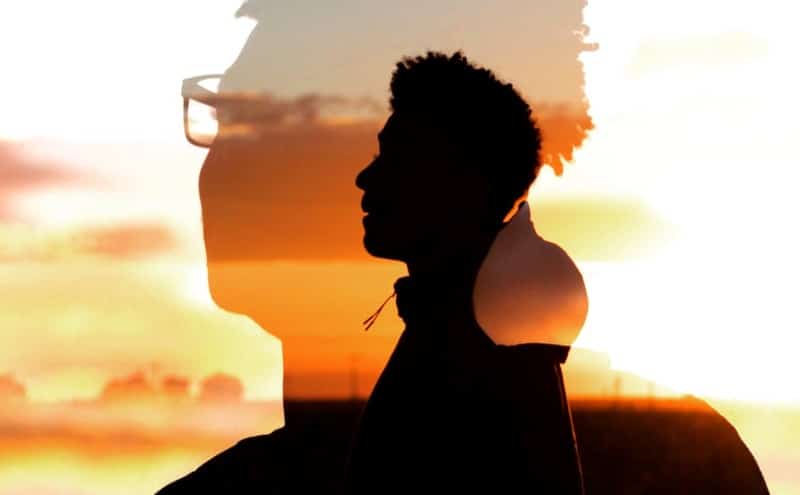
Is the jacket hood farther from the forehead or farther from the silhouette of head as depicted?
the forehead

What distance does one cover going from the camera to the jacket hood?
4.87 m

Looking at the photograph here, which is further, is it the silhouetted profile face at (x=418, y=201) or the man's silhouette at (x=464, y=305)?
the silhouetted profile face at (x=418, y=201)

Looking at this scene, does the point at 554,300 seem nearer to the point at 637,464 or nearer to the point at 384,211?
the point at 384,211

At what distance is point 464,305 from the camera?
503 cm

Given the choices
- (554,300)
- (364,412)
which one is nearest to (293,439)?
(364,412)

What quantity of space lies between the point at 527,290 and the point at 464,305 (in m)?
0.21

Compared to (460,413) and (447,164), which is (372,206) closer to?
(447,164)

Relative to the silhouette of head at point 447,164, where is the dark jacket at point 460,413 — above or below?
below

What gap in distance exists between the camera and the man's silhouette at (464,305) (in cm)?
484

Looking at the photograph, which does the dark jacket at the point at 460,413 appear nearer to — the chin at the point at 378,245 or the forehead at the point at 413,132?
the chin at the point at 378,245

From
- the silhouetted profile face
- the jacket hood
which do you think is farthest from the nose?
the jacket hood

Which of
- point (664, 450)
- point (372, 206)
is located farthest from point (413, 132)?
point (664, 450)

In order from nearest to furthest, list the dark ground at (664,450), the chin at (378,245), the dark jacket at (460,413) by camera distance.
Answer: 1. the dark jacket at (460,413)
2. the chin at (378,245)
3. the dark ground at (664,450)

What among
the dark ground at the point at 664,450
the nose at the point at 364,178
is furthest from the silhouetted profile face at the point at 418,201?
the dark ground at the point at 664,450
